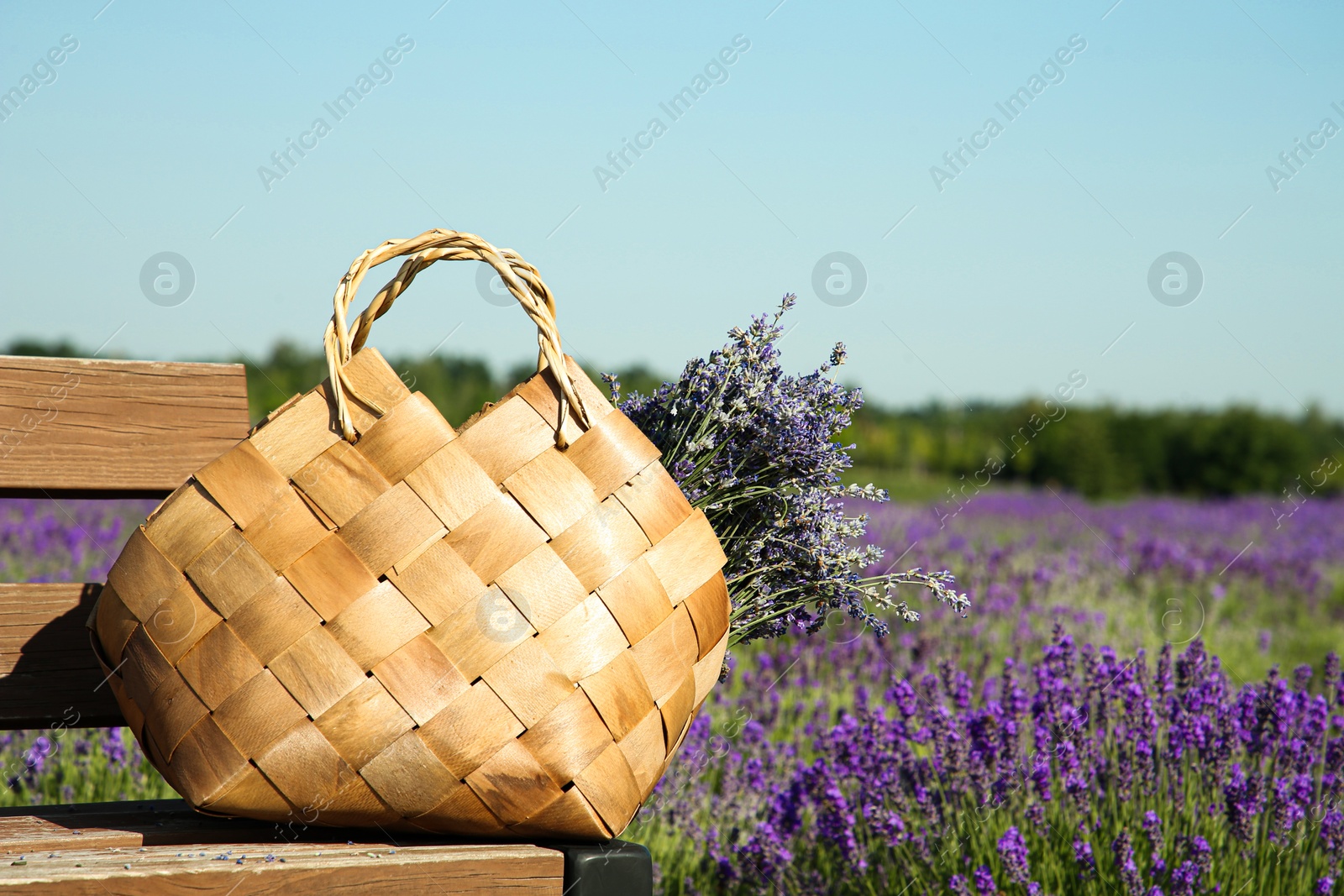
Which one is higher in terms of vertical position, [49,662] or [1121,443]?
[1121,443]

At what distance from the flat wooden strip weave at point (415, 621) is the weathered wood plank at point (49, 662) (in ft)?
1.73

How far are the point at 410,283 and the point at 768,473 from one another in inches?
27.9

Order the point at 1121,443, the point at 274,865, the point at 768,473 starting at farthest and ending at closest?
the point at 1121,443, the point at 768,473, the point at 274,865

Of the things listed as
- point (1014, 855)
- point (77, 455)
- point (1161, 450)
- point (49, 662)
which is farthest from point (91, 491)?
point (1161, 450)

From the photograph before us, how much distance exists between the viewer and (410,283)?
1.52 meters

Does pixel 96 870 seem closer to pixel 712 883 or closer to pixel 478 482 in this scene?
pixel 478 482

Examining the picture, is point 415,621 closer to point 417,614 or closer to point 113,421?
point 417,614

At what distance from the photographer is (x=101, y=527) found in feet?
16.3

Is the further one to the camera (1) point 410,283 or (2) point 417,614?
(1) point 410,283

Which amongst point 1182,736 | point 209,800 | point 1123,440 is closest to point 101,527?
point 209,800

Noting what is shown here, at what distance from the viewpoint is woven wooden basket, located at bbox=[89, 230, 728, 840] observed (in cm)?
127

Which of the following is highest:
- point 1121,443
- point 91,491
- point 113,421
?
point 1121,443

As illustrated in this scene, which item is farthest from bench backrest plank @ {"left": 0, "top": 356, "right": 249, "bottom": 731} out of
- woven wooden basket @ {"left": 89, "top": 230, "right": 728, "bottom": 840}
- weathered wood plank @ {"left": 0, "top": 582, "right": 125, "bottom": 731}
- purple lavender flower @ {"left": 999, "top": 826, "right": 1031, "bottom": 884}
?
purple lavender flower @ {"left": 999, "top": 826, "right": 1031, "bottom": 884}

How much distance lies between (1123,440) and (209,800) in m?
16.0
